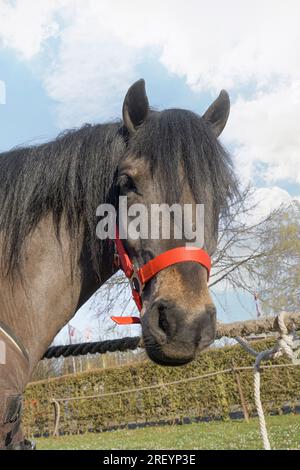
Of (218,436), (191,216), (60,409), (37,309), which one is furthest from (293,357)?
(60,409)

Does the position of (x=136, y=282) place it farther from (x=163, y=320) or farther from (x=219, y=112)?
(x=219, y=112)

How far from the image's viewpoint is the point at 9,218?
8.50 feet

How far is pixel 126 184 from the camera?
2447 mm

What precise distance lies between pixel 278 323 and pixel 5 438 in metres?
1.51

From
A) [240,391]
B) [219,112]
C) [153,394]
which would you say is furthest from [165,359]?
[153,394]

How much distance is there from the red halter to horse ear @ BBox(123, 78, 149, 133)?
0.65 m

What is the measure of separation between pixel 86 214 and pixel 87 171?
25 cm

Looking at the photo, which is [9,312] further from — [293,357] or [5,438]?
[293,357]

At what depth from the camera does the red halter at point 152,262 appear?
7.19 ft

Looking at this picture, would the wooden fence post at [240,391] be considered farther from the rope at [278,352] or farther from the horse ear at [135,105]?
the horse ear at [135,105]

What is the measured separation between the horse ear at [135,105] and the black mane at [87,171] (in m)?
0.07

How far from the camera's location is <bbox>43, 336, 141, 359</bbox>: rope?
3.76m

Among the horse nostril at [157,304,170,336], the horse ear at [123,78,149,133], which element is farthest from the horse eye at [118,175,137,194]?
the horse nostril at [157,304,170,336]

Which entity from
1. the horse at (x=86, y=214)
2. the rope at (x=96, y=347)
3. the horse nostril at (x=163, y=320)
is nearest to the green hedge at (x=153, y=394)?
the rope at (x=96, y=347)
